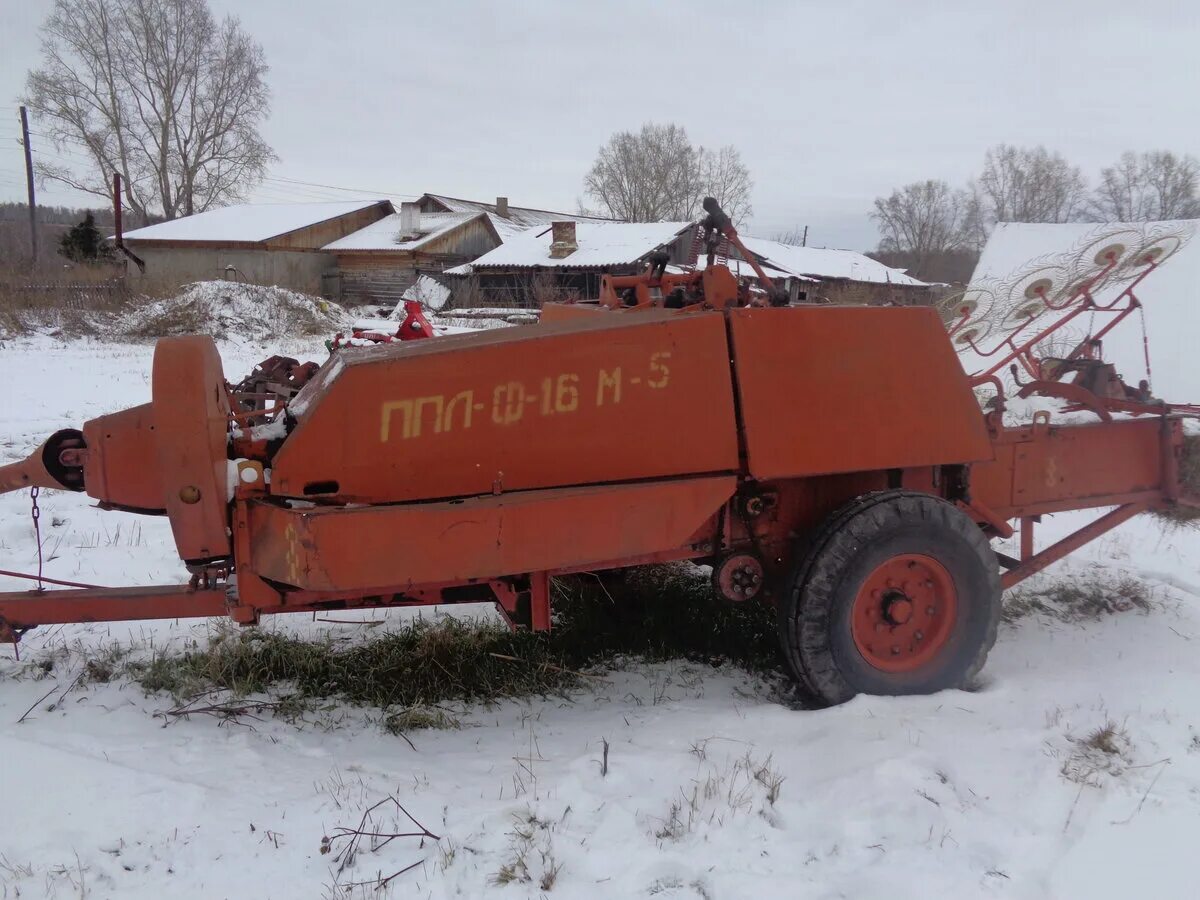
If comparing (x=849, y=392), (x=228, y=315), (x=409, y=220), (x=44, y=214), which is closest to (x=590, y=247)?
(x=409, y=220)

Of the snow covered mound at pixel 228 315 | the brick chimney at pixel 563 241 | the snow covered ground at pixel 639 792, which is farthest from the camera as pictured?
the brick chimney at pixel 563 241

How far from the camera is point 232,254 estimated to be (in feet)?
111

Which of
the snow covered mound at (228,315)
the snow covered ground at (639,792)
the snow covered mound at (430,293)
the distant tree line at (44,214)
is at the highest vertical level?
the distant tree line at (44,214)

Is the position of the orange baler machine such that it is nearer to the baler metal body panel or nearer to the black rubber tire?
the black rubber tire

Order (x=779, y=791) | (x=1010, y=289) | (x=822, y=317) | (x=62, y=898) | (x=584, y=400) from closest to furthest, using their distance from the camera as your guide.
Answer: (x=62, y=898)
(x=779, y=791)
(x=584, y=400)
(x=822, y=317)
(x=1010, y=289)

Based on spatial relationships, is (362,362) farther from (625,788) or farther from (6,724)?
(6,724)

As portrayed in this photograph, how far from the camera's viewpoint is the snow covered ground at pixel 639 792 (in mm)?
2404

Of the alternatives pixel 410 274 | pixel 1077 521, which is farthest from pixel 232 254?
pixel 1077 521

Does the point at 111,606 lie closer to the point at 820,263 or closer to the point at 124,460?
the point at 124,460

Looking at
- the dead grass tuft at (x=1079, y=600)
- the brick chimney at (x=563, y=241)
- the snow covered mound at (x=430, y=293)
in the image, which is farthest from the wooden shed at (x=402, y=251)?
the dead grass tuft at (x=1079, y=600)

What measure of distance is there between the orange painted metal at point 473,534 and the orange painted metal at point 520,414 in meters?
0.10

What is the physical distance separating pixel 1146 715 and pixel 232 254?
36.2 metres

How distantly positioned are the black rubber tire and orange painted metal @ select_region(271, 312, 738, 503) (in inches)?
22.5

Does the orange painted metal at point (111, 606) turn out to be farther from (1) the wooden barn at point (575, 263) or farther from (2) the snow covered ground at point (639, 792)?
(1) the wooden barn at point (575, 263)
